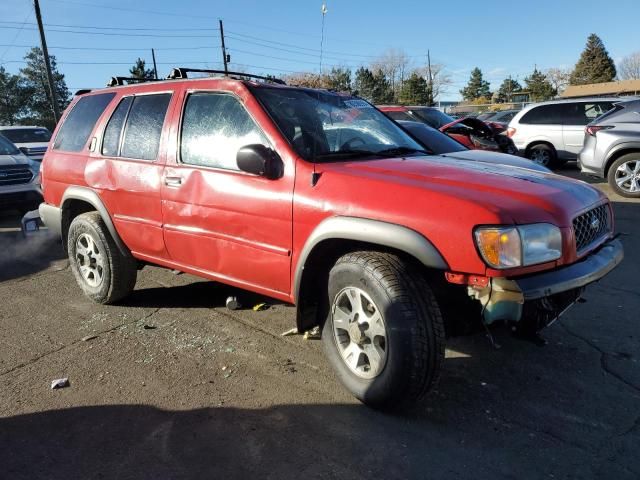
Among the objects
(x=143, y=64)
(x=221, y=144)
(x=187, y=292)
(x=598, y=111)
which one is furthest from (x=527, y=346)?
(x=143, y=64)

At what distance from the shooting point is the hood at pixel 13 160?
8955 mm

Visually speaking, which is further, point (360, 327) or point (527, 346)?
point (527, 346)

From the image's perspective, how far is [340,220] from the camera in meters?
2.84

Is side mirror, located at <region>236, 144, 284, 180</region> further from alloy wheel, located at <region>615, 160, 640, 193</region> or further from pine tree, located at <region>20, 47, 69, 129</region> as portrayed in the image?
pine tree, located at <region>20, 47, 69, 129</region>

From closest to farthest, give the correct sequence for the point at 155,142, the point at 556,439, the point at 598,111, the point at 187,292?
the point at 556,439
the point at 155,142
the point at 187,292
the point at 598,111

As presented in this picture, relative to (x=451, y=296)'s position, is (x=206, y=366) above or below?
below

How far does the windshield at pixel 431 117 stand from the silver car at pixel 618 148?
2.98 meters

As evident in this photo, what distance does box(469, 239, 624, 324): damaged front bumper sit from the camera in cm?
245

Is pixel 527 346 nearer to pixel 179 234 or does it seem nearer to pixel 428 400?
pixel 428 400

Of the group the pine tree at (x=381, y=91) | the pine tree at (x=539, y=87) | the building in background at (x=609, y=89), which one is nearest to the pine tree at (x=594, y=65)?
the pine tree at (x=539, y=87)

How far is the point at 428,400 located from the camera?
3.04 m

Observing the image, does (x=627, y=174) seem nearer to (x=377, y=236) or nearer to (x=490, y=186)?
(x=490, y=186)

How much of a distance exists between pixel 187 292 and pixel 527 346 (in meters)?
3.10

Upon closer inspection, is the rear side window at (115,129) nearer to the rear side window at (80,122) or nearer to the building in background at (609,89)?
the rear side window at (80,122)
